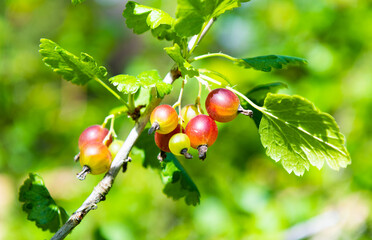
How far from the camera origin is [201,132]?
2.25 ft

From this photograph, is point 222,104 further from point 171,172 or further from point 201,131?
point 171,172

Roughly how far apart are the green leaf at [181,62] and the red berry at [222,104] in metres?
0.06

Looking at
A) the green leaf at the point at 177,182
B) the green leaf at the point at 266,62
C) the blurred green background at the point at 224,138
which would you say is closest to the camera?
the green leaf at the point at 266,62

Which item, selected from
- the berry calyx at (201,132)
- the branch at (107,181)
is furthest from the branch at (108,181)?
the berry calyx at (201,132)

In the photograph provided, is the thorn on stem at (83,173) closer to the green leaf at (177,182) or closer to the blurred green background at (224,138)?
the green leaf at (177,182)

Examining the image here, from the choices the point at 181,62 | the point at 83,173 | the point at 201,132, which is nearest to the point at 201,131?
the point at 201,132

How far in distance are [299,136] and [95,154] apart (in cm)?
38

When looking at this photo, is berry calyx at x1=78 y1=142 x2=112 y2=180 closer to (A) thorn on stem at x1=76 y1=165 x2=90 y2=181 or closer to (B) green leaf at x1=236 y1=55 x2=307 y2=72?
(A) thorn on stem at x1=76 y1=165 x2=90 y2=181

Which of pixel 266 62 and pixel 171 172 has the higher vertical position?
pixel 266 62

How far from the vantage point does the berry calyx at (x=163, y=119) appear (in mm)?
673

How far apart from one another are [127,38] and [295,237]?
3706 millimetres

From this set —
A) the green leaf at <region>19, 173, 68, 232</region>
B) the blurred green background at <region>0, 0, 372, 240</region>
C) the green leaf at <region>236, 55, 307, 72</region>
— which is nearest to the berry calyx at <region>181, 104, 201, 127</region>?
the green leaf at <region>236, 55, 307, 72</region>

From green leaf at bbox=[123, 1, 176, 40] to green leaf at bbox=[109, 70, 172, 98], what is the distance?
10 cm

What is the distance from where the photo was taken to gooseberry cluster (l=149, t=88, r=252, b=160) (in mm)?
680
